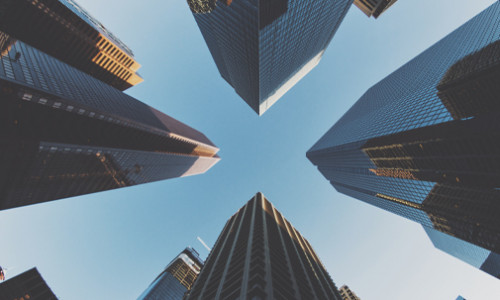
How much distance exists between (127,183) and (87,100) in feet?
137

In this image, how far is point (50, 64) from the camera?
66.4m

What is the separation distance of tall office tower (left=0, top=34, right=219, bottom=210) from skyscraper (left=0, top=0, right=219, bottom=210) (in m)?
0.16

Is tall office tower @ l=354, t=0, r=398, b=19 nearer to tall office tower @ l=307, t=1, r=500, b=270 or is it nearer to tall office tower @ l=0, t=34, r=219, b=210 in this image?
tall office tower @ l=307, t=1, r=500, b=270

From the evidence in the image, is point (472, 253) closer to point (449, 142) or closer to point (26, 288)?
point (449, 142)

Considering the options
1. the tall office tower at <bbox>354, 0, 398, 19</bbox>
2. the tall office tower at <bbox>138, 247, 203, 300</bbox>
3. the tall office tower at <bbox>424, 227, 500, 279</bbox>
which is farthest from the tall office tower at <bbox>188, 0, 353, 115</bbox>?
the tall office tower at <bbox>424, 227, 500, 279</bbox>

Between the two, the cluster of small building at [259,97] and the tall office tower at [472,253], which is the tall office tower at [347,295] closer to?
the cluster of small building at [259,97]

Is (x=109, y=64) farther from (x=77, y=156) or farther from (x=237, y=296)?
(x=237, y=296)

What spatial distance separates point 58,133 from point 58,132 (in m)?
0.34

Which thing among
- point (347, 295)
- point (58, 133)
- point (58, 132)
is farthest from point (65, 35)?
point (347, 295)

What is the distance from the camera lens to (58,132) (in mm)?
64750

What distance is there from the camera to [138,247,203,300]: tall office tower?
421ft

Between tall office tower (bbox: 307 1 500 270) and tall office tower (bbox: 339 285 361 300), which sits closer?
tall office tower (bbox: 307 1 500 270)

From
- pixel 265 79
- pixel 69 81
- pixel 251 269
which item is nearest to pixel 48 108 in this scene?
pixel 69 81

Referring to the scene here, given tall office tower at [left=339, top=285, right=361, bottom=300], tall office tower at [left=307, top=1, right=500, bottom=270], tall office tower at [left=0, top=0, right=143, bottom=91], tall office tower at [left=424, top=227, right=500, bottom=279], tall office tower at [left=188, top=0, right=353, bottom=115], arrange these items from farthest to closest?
tall office tower at [left=339, top=285, right=361, bottom=300]
tall office tower at [left=424, top=227, right=500, bottom=279]
tall office tower at [left=0, top=0, right=143, bottom=91]
tall office tower at [left=188, top=0, right=353, bottom=115]
tall office tower at [left=307, top=1, right=500, bottom=270]
